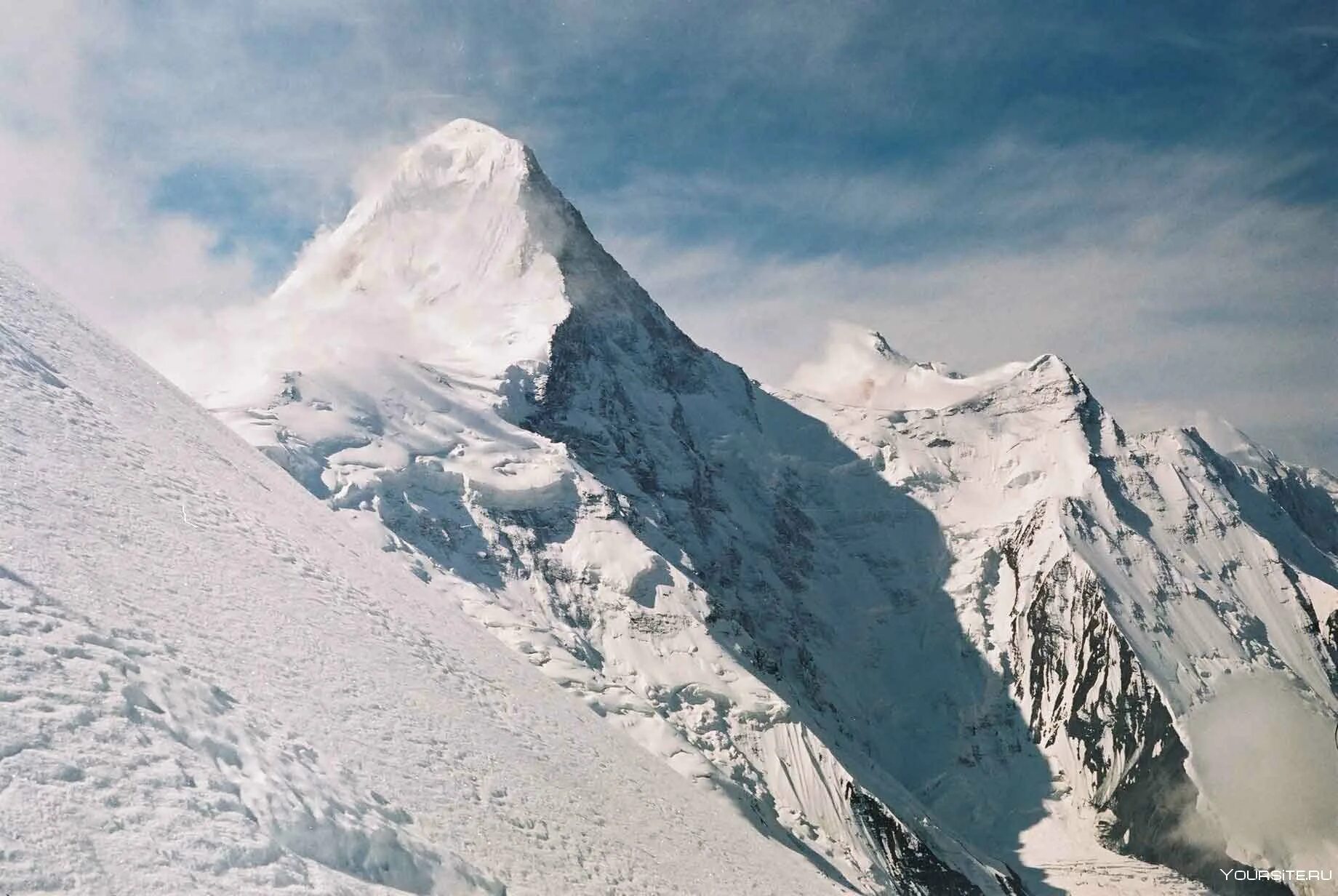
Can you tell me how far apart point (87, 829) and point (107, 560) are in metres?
7.73

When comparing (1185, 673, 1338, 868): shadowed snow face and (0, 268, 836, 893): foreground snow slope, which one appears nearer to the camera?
(0, 268, 836, 893): foreground snow slope

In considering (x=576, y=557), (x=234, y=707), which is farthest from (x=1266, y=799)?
(x=234, y=707)

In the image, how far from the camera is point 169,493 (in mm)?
22609

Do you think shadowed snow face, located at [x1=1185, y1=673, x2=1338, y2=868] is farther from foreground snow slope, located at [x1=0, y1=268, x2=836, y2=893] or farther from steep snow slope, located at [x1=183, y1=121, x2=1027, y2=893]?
foreground snow slope, located at [x1=0, y1=268, x2=836, y2=893]

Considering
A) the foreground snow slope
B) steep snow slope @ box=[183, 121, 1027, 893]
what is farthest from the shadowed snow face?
the foreground snow slope

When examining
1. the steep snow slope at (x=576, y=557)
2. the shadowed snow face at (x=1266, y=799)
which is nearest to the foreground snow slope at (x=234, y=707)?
the steep snow slope at (x=576, y=557)

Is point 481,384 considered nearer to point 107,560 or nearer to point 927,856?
point 927,856

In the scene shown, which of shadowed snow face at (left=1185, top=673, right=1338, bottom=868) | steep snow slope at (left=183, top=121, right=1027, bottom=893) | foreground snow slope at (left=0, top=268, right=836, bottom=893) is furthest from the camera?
shadowed snow face at (left=1185, top=673, right=1338, bottom=868)

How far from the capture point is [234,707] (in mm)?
15875

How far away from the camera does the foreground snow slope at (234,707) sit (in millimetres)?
11984

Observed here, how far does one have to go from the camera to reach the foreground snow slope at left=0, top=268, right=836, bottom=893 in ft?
39.3

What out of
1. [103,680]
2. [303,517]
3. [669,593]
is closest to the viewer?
[103,680]

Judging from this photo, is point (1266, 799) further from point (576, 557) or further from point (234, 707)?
point (234, 707)

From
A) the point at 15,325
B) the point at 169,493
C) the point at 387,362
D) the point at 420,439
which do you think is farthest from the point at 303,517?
the point at 387,362
